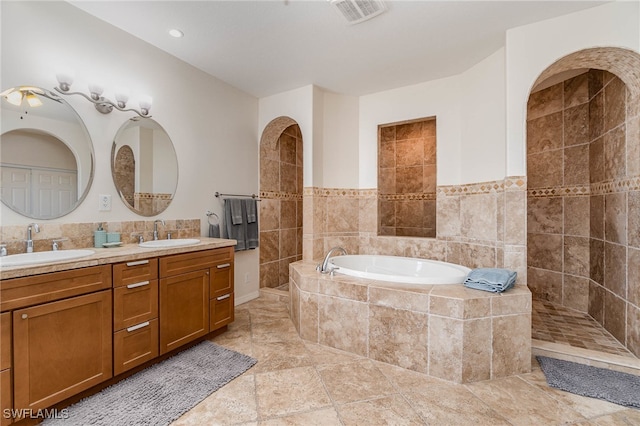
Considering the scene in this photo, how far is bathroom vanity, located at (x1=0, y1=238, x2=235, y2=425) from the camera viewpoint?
1.41 meters

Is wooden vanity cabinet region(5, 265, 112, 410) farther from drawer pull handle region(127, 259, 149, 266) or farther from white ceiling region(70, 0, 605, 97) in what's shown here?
white ceiling region(70, 0, 605, 97)

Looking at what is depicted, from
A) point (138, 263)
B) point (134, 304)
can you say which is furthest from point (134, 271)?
point (134, 304)

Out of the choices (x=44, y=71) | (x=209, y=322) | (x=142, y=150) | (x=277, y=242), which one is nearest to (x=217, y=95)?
(x=142, y=150)

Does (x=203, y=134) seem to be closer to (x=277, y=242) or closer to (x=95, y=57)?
(x=95, y=57)

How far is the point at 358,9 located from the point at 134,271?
2.37m

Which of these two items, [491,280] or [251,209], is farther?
[251,209]

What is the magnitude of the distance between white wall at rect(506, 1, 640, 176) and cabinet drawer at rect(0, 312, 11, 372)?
327 cm

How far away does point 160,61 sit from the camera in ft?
8.61

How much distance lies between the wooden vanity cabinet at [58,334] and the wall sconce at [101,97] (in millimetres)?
1268

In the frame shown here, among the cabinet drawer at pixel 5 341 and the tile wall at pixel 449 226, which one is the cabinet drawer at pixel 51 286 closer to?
the cabinet drawer at pixel 5 341

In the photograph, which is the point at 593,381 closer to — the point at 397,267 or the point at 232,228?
the point at 397,267

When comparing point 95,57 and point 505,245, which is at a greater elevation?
point 95,57

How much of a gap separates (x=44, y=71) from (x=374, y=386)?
9.78 feet

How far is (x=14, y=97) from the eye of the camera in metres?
1.80
